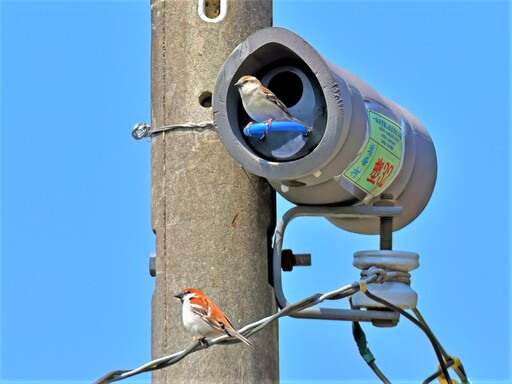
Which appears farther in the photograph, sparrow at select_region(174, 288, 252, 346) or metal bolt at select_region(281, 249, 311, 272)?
Result: metal bolt at select_region(281, 249, 311, 272)

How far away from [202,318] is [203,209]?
62 cm

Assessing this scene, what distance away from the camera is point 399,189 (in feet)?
23.2

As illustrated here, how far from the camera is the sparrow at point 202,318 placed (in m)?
6.36

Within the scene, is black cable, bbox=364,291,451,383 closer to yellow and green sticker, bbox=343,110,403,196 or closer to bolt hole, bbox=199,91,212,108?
yellow and green sticker, bbox=343,110,403,196

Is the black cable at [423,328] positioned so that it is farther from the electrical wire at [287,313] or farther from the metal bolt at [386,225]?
the metal bolt at [386,225]

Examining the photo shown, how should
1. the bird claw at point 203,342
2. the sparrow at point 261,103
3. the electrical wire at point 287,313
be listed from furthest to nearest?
1. the sparrow at point 261,103
2. the bird claw at point 203,342
3. the electrical wire at point 287,313

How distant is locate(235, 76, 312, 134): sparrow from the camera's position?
6.51m

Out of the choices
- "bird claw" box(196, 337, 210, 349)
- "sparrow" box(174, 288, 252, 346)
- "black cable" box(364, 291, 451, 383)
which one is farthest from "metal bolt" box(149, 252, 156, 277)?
"black cable" box(364, 291, 451, 383)

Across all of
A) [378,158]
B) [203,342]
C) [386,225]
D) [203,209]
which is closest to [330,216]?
[386,225]

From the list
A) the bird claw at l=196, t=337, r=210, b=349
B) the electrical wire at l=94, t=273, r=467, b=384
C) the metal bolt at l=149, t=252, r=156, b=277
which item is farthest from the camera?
the metal bolt at l=149, t=252, r=156, b=277

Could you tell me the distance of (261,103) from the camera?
6.50 metres

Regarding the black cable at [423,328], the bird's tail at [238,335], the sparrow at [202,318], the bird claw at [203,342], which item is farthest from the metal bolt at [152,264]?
the black cable at [423,328]

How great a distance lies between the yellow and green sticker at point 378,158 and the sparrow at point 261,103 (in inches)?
11.8

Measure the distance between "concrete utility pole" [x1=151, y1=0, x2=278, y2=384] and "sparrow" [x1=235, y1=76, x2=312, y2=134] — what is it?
0.38 m
